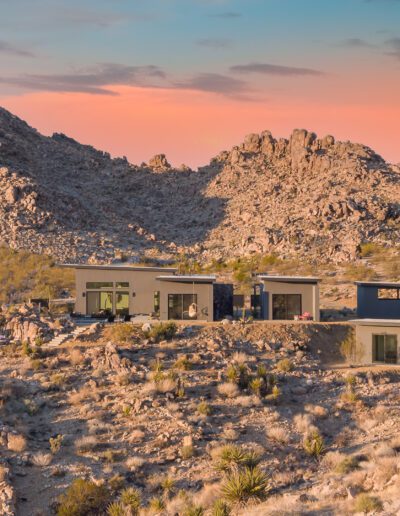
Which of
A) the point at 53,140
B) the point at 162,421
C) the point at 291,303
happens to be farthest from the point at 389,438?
the point at 53,140

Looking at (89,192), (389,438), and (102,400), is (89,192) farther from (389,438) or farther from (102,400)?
(389,438)

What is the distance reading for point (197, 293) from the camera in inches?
1799

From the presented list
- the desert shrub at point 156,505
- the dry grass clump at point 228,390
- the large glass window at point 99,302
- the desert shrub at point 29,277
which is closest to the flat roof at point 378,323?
A: the dry grass clump at point 228,390

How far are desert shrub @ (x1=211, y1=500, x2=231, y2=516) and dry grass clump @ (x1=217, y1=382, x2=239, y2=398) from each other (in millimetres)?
9990

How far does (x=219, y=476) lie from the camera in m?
26.9

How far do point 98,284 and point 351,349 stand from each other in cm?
1627

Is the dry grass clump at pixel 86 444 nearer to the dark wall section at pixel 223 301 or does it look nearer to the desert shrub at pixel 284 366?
the desert shrub at pixel 284 366

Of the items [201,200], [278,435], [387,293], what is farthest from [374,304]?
[201,200]

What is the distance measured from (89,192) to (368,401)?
224 feet

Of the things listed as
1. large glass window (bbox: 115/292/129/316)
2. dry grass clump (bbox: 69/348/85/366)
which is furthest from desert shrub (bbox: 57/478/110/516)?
large glass window (bbox: 115/292/129/316)

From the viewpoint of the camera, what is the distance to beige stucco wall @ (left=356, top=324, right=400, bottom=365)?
40.2 metres

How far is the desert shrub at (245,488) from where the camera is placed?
24.5m

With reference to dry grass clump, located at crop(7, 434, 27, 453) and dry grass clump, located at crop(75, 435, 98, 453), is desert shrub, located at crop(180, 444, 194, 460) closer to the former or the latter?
dry grass clump, located at crop(75, 435, 98, 453)

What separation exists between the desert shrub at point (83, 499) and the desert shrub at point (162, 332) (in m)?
15.0
